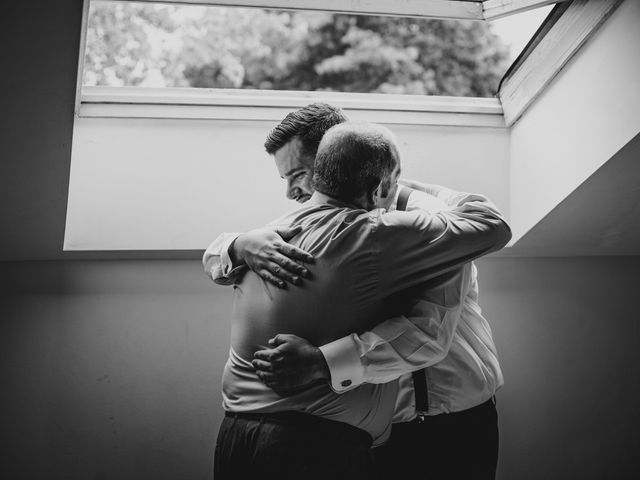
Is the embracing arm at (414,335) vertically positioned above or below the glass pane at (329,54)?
below

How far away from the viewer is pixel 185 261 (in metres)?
2.15

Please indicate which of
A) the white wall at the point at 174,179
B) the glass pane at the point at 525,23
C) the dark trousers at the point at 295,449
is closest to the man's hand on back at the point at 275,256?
the dark trousers at the point at 295,449

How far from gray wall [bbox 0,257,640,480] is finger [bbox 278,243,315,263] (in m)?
0.96

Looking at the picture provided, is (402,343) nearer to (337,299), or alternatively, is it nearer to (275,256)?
(337,299)

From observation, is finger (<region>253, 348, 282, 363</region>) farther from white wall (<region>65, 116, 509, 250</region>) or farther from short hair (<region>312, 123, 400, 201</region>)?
white wall (<region>65, 116, 509, 250</region>)

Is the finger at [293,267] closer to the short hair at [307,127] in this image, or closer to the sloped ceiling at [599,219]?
the short hair at [307,127]

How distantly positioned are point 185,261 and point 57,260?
1.37 ft

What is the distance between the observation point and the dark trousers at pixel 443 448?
4.94ft

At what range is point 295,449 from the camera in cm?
121

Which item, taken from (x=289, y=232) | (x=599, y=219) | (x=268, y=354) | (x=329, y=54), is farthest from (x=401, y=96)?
(x=329, y=54)

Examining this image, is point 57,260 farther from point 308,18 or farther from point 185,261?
point 308,18

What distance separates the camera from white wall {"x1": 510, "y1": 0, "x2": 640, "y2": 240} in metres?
1.54

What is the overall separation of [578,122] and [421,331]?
2.78 ft

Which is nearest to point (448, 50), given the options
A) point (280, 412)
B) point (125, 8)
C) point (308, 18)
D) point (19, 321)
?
point (308, 18)
